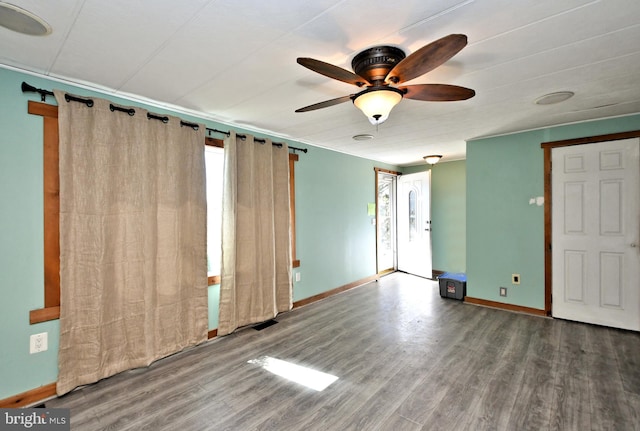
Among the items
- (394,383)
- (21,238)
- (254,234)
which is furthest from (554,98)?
(21,238)

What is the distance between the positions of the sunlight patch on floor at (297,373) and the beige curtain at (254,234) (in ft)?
2.39

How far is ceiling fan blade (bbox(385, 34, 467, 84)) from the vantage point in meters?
1.28

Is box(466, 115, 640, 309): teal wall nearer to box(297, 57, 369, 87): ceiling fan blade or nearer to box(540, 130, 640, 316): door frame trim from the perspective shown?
A: box(540, 130, 640, 316): door frame trim

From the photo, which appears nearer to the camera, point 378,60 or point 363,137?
point 378,60

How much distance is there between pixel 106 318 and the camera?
2.30 meters

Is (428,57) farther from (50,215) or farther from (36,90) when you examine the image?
(50,215)

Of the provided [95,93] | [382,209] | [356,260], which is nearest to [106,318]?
[95,93]

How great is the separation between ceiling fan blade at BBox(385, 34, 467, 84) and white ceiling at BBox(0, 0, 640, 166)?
23cm

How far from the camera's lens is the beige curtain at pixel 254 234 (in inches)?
124

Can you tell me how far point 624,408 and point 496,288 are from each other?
210 cm

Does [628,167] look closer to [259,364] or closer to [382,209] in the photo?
[382,209]

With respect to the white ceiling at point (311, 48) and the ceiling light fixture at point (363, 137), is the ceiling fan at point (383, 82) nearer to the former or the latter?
the white ceiling at point (311, 48)

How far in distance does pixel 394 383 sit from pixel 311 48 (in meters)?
2.46

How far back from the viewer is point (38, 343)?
6.79 ft
